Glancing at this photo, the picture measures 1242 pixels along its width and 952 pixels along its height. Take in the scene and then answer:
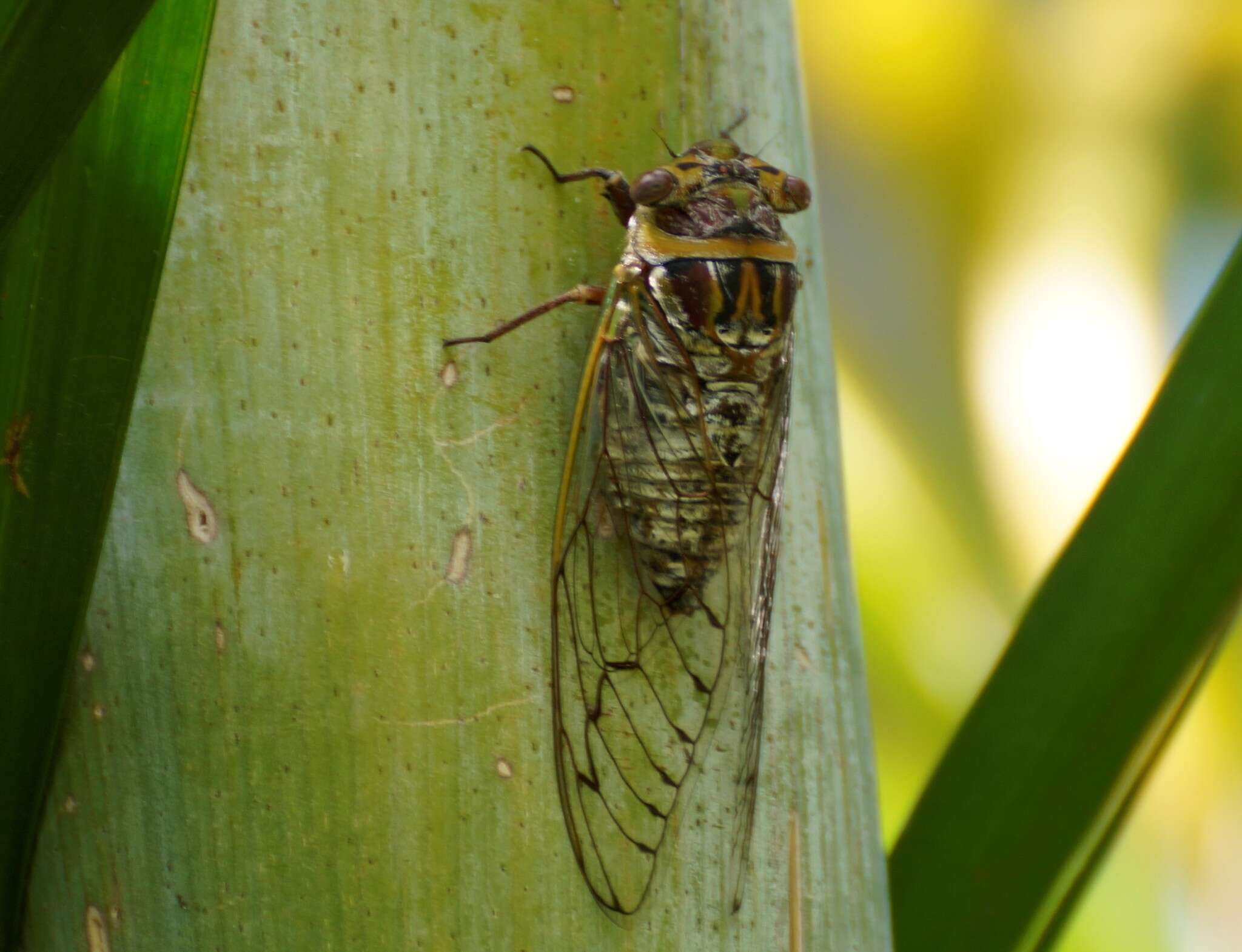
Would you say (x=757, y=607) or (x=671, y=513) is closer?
(x=757, y=607)

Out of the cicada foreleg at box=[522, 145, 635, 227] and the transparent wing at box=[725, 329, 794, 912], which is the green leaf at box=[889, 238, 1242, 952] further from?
the cicada foreleg at box=[522, 145, 635, 227]

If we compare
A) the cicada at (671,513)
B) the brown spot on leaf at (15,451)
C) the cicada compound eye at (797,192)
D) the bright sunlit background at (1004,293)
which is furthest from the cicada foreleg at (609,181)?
the bright sunlit background at (1004,293)

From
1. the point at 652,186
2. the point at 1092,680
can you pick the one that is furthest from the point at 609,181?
the point at 1092,680

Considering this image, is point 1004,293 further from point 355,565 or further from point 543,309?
point 355,565

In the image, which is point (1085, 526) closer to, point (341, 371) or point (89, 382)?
point (341, 371)

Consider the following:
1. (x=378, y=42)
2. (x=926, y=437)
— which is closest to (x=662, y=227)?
(x=378, y=42)

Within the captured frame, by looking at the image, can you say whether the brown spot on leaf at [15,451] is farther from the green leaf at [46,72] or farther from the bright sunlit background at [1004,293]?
the bright sunlit background at [1004,293]

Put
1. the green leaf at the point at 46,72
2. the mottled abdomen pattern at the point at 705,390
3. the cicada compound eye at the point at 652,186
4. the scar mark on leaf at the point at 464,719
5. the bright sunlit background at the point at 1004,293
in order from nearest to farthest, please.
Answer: the green leaf at the point at 46,72, the scar mark on leaf at the point at 464,719, the cicada compound eye at the point at 652,186, the mottled abdomen pattern at the point at 705,390, the bright sunlit background at the point at 1004,293

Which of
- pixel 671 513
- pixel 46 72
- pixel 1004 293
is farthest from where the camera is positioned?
pixel 1004 293
